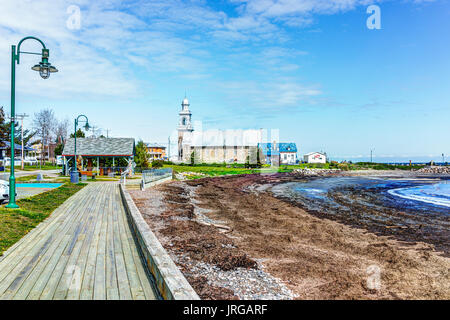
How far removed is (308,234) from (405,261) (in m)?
3.79

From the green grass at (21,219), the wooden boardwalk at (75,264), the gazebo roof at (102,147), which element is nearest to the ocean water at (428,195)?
the wooden boardwalk at (75,264)

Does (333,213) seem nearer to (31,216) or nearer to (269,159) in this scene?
(31,216)

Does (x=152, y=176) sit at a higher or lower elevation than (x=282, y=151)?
lower

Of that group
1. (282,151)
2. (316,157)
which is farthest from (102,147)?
(316,157)

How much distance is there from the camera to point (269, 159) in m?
109

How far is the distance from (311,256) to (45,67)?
1206 centimetres

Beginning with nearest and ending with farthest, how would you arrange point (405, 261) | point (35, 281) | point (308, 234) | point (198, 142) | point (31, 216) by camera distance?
1. point (35, 281)
2. point (405, 261)
3. point (31, 216)
4. point (308, 234)
5. point (198, 142)

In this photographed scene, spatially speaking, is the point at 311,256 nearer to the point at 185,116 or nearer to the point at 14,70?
the point at 14,70

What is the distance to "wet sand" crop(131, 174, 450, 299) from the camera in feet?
22.1

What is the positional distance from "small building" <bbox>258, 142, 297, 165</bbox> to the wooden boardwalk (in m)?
102

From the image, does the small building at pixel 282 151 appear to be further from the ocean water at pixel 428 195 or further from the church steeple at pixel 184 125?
the ocean water at pixel 428 195

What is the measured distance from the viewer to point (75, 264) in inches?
253
